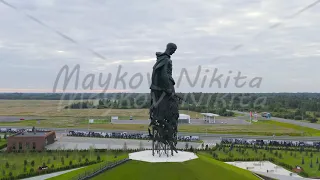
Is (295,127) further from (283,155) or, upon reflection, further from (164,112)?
(164,112)

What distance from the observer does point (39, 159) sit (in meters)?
→ 41.1

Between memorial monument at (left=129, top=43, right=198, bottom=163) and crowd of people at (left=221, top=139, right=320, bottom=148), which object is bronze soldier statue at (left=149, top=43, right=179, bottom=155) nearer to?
memorial monument at (left=129, top=43, right=198, bottom=163)

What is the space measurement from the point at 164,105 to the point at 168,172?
190 inches

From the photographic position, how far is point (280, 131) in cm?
6738

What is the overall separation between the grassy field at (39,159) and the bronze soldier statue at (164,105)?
1138 cm

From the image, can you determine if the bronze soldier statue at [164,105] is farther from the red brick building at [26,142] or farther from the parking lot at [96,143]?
the red brick building at [26,142]

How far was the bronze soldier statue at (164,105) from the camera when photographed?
24.2 m

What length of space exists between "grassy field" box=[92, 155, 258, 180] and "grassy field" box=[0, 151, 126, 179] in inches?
447

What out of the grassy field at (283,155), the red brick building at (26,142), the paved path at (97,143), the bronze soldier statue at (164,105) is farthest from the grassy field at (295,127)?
the bronze soldier statue at (164,105)

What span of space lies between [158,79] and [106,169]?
7207mm

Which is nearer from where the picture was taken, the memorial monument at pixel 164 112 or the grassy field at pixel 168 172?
the grassy field at pixel 168 172

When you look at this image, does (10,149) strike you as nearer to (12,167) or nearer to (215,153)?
(12,167)

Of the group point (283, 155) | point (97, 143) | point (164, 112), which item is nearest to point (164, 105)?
point (164, 112)

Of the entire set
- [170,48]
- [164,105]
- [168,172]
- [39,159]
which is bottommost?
[39,159]
